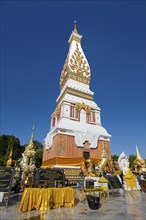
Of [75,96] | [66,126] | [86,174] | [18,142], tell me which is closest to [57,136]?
[66,126]

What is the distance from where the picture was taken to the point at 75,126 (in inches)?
658

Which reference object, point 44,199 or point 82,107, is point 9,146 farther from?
point 44,199

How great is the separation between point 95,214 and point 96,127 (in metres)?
14.1

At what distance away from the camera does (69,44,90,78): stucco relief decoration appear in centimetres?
2314

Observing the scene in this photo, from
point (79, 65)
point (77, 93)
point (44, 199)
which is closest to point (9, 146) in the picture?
point (77, 93)

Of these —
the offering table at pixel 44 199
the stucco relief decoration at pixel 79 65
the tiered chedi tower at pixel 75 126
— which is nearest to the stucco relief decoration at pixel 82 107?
the tiered chedi tower at pixel 75 126

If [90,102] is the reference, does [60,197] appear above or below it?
below

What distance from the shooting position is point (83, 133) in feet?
54.6

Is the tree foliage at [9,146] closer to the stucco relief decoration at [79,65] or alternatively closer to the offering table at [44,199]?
the stucco relief decoration at [79,65]

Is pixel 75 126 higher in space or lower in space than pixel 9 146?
higher

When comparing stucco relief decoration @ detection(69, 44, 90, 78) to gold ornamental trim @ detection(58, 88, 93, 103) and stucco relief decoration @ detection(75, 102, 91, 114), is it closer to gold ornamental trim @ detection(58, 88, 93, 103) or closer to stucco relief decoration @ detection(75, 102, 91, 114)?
gold ornamental trim @ detection(58, 88, 93, 103)

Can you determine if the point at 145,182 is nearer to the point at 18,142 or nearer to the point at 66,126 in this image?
the point at 66,126

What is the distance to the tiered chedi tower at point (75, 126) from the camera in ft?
48.9

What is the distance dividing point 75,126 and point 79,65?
12.1 metres
